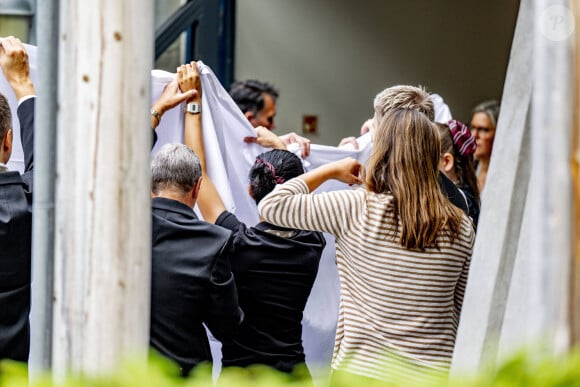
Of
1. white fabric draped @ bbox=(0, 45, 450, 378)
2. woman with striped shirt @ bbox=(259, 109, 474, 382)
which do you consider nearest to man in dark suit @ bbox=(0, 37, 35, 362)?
white fabric draped @ bbox=(0, 45, 450, 378)

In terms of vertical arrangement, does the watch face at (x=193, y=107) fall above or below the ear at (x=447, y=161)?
above

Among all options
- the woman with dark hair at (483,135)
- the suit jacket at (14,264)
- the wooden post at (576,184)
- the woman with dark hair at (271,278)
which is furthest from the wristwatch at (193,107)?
the woman with dark hair at (483,135)

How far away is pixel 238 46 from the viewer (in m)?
8.18

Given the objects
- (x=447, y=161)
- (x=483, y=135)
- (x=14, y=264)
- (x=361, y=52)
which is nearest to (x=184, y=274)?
(x=14, y=264)

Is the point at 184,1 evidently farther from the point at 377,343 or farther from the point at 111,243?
the point at 111,243

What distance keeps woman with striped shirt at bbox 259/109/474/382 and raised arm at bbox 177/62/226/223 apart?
0.74 m

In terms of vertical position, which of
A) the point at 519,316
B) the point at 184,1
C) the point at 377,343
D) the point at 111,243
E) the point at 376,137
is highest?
the point at 184,1

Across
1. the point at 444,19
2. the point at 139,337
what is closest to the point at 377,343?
the point at 139,337

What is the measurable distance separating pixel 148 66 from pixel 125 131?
0.54ft

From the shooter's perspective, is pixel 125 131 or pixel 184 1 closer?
pixel 125 131

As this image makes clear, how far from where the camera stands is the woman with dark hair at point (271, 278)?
3.72 metres

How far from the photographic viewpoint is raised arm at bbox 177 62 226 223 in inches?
161

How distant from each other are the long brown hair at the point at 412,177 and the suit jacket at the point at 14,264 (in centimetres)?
113

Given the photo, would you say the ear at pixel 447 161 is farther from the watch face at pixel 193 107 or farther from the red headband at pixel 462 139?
the watch face at pixel 193 107
